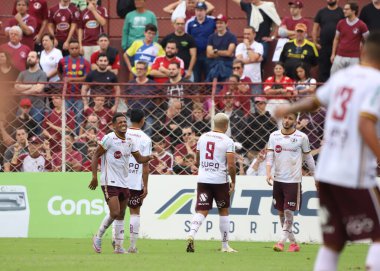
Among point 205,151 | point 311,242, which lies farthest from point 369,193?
point 311,242

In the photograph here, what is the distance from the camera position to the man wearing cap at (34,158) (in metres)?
19.2

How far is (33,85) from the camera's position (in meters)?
20.0

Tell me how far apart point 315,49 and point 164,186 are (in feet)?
16.7

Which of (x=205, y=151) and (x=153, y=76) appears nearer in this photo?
(x=205, y=151)

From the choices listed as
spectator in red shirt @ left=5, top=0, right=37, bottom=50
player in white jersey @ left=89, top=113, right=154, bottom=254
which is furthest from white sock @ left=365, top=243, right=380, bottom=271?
spectator in red shirt @ left=5, top=0, right=37, bottom=50

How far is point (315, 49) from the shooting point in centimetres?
2180

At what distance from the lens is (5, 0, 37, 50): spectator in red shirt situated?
76.6 ft

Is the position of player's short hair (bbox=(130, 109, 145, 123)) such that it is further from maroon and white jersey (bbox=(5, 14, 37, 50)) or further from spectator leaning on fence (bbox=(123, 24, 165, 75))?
maroon and white jersey (bbox=(5, 14, 37, 50))

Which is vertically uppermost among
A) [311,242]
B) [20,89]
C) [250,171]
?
[20,89]

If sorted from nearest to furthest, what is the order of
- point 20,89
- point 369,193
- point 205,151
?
point 369,193, point 205,151, point 20,89

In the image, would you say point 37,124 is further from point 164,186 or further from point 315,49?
point 315,49

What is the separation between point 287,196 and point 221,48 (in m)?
6.26

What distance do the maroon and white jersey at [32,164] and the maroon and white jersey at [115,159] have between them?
449 cm

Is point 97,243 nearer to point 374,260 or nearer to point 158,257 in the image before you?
point 158,257
